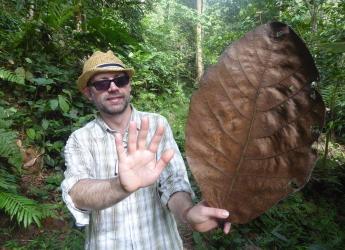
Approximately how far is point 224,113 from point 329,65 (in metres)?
4.41

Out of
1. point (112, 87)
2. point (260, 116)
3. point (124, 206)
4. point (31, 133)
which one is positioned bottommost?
point (31, 133)

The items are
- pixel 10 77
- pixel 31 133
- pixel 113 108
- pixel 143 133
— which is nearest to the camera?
pixel 143 133

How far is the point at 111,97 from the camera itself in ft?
5.69

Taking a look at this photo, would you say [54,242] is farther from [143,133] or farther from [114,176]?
[143,133]

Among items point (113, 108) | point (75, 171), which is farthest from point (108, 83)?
point (75, 171)

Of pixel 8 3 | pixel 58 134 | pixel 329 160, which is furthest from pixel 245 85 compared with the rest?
pixel 8 3

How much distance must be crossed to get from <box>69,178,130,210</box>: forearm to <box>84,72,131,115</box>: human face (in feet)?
1.67

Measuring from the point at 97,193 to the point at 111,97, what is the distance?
29.7 inches

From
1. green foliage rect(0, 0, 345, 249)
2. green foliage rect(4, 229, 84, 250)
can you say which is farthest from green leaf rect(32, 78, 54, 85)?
green foliage rect(4, 229, 84, 250)

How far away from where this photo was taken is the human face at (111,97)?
1736 millimetres

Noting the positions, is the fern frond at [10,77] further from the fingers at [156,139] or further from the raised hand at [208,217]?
the raised hand at [208,217]

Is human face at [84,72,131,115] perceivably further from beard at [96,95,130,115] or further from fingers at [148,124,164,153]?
fingers at [148,124,164,153]

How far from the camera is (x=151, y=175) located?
2.89 ft

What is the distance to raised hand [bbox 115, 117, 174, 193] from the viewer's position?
867 mm
